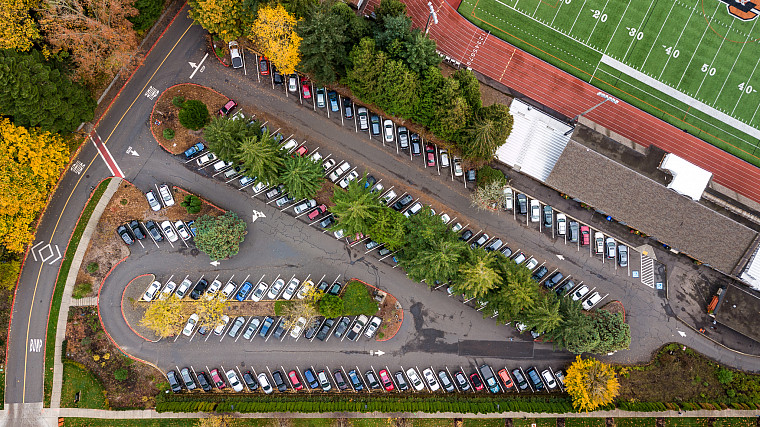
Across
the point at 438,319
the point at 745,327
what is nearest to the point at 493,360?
the point at 438,319

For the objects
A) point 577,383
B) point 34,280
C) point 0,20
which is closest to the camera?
point 0,20

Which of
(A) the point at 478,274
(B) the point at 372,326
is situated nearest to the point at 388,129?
(A) the point at 478,274

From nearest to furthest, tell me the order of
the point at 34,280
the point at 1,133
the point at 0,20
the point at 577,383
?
the point at 0,20 < the point at 1,133 < the point at 577,383 < the point at 34,280

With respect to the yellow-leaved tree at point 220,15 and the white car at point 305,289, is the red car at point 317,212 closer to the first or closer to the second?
the white car at point 305,289

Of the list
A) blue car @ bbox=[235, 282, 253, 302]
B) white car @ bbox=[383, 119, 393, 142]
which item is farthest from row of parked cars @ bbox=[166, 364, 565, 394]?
white car @ bbox=[383, 119, 393, 142]

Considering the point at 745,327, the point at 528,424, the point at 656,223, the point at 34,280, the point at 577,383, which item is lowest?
the point at 34,280

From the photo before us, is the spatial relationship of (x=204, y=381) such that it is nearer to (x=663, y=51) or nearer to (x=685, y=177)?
(x=685, y=177)

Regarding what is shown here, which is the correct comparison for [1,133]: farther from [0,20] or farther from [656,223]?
[656,223]
